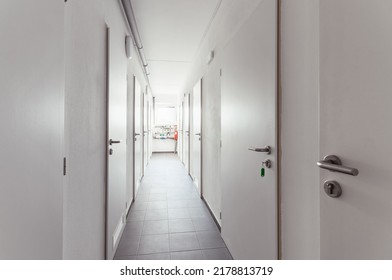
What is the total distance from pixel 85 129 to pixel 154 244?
4.68ft

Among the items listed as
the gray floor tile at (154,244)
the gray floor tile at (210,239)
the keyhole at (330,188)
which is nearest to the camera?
the keyhole at (330,188)

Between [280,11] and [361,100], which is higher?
[280,11]

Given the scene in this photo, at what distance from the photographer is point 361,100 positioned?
0.66 metres

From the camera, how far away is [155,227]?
246 cm

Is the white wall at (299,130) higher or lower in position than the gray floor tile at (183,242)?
higher

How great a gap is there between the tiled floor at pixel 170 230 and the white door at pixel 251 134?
1.08 feet

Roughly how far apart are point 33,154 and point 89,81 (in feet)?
2.54

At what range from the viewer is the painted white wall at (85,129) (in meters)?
1.06

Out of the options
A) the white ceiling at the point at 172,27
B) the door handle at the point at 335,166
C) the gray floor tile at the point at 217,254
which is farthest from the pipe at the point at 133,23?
the gray floor tile at the point at 217,254

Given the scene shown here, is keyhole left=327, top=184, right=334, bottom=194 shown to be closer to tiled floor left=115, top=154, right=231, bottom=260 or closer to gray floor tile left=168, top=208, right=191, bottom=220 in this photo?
tiled floor left=115, top=154, right=231, bottom=260

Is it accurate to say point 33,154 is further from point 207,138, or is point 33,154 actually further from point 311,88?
point 207,138

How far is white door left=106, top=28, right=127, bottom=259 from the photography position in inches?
67.4

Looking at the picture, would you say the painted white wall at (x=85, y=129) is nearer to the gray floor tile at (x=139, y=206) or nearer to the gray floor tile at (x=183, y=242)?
the gray floor tile at (x=183, y=242)
